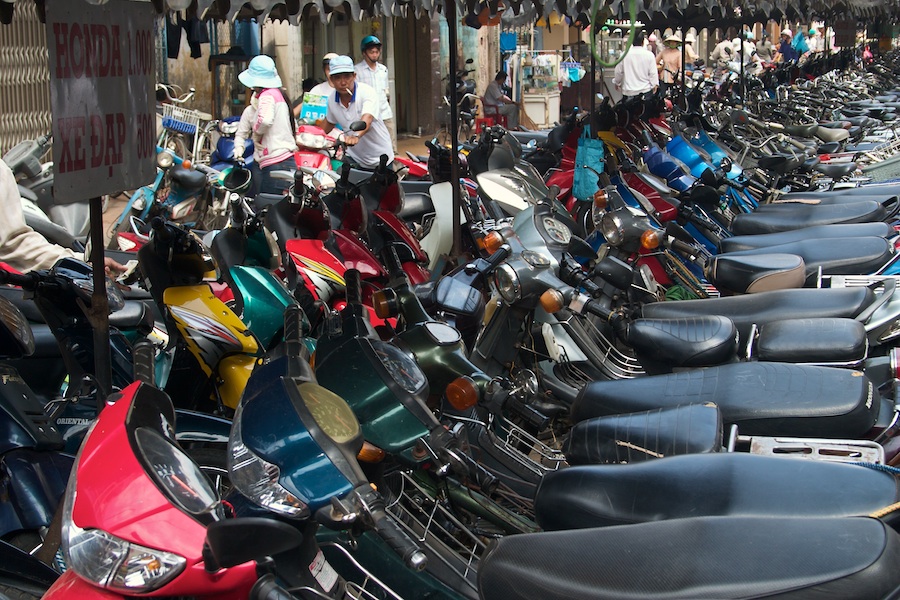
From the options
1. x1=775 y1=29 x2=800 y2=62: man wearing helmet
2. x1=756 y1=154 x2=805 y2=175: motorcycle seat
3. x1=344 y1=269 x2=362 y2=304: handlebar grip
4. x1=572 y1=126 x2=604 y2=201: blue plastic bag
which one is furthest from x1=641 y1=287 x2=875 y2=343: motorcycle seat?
x1=775 y1=29 x2=800 y2=62: man wearing helmet

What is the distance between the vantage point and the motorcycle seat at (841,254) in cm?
527

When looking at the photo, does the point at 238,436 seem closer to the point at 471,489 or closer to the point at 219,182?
the point at 471,489

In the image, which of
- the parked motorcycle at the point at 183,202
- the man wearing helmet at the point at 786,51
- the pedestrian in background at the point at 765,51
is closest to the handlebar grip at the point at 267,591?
the parked motorcycle at the point at 183,202

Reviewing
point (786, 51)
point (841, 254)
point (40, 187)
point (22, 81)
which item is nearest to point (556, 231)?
point (841, 254)

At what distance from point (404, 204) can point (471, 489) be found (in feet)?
11.6

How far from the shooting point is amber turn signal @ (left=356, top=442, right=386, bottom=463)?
268 cm

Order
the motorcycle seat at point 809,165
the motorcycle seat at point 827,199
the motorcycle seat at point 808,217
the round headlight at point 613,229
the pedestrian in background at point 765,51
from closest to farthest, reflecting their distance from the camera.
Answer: the round headlight at point 613,229 → the motorcycle seat at point 808,217 → the motorcycle seat at point 827,199 → the motorcycle seat at point 809,165 → the pedestrian in background at point 765,51

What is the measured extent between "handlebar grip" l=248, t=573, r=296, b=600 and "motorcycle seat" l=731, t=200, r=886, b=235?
17.6ft

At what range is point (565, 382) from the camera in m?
4.61

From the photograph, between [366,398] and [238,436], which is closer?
[238,436]

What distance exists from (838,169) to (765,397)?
6.69 metres

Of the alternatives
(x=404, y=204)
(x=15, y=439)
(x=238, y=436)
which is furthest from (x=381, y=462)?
(x=404, y=204)

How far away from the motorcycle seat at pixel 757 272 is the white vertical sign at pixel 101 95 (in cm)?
300

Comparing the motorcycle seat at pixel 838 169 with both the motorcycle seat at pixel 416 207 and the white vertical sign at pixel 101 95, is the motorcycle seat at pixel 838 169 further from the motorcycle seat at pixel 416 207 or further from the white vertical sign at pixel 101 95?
the white vertical sign at pixel 101 95
